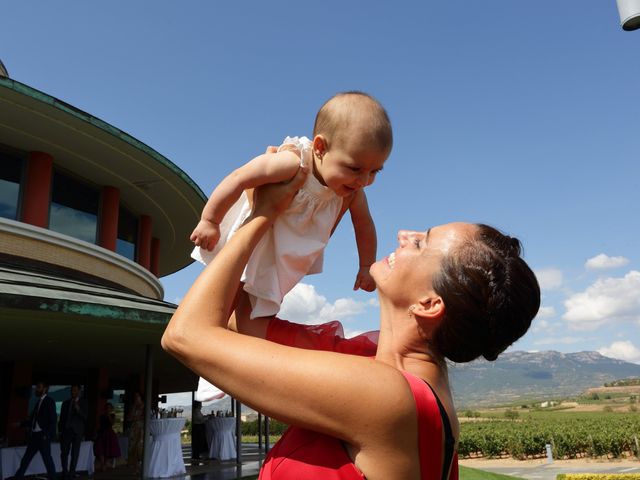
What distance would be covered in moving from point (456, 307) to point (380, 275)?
0.24 meters

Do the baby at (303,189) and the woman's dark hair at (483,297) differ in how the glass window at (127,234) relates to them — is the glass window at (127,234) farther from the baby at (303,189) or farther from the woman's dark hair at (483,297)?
the woman's dark hair at (483,297)

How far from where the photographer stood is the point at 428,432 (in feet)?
4.24

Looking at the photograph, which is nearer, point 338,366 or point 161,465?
point 338,366

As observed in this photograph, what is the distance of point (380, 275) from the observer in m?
1.61

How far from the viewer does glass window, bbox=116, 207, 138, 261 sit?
1689cm

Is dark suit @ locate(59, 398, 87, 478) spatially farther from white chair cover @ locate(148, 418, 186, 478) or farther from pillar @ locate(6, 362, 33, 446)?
Answer: pillar @ locate(6, 362, 33, 446)

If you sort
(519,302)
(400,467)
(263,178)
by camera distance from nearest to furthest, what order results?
(400,467) < (519,302) < (263,178)

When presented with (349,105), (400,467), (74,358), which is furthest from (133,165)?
(400,467)

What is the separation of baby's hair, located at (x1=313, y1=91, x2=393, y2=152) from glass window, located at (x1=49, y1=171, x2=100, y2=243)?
13326mm

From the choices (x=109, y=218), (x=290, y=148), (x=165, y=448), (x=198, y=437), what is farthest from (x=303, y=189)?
(x=198, y=437)

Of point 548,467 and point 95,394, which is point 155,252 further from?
point 548,467

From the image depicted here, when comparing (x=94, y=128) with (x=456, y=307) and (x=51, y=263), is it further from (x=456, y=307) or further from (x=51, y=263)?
(x=456, y=307)

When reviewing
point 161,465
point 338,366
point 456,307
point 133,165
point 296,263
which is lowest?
point 161,465

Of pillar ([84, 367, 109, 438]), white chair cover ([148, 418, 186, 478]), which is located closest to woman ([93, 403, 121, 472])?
pillar ([84, 367, 109, 438])
